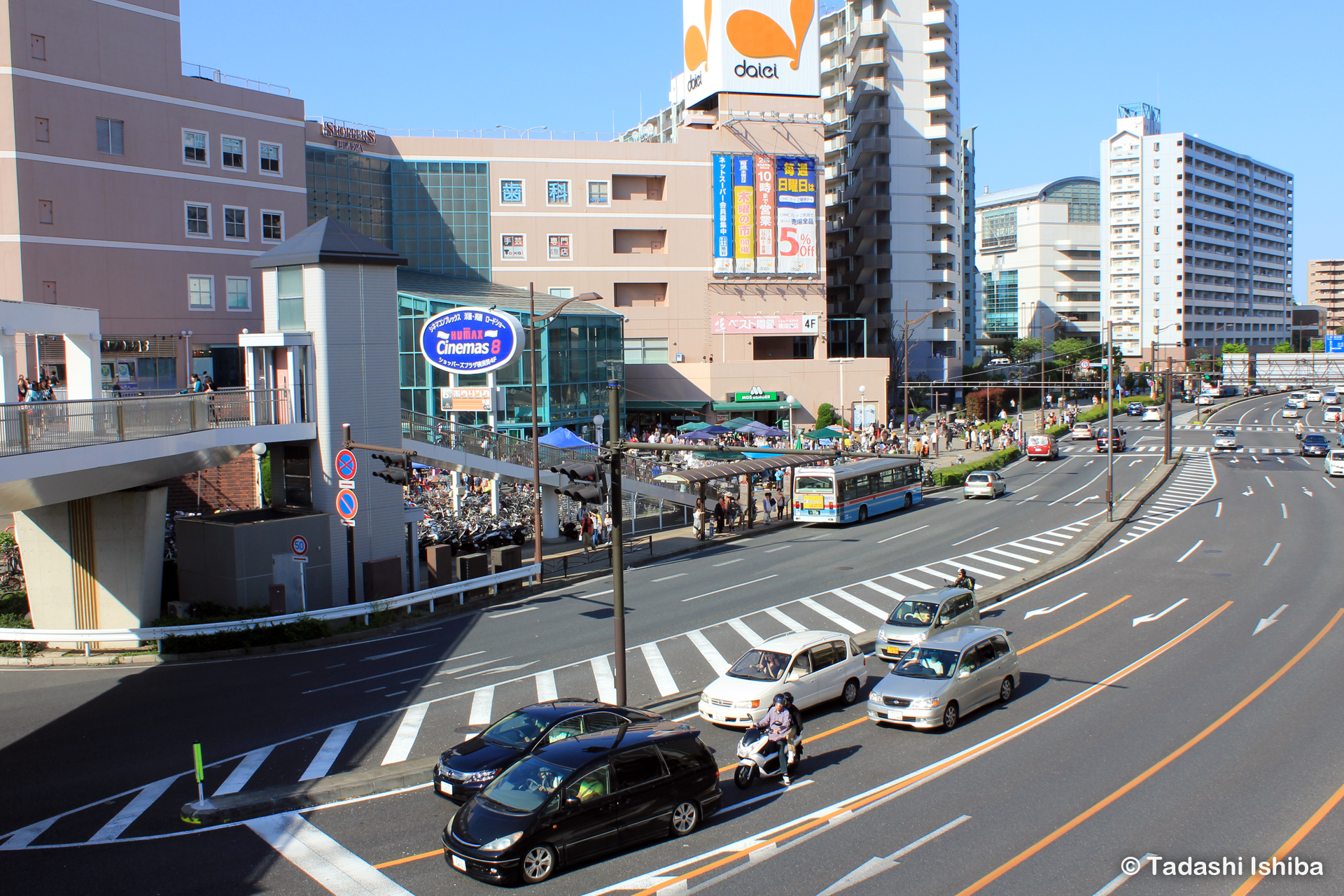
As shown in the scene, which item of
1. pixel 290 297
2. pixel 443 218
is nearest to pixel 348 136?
pixel 443 218

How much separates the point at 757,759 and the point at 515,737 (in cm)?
380

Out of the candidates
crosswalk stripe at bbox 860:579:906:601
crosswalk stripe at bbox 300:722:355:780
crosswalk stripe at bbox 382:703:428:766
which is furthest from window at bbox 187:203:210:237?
crosswalk stripe at bbox 300:722:355:780

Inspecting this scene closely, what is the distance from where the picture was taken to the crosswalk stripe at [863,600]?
1101 inches

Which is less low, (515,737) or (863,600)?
(515,737)

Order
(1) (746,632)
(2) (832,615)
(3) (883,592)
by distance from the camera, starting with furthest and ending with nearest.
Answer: (3) (883,592)
(2) (832,615)
(1) (746,632)

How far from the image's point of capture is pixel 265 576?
27797 millimetres

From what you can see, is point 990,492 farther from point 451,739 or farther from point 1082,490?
point 451,739

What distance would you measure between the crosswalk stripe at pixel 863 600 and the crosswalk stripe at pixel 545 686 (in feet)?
34.5

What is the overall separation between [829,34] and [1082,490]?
2701 inches

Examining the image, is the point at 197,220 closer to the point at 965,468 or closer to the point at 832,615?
the point at 832,615

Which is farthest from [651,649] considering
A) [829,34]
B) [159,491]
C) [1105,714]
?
[829,34]

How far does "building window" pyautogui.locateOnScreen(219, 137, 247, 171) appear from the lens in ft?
171

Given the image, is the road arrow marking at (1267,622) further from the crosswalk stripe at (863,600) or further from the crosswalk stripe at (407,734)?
the crosswalk stripe at (407,734)

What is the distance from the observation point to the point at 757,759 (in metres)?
15.0
